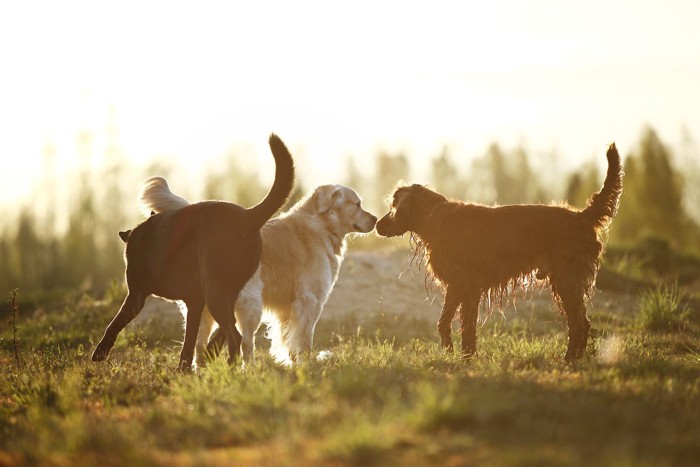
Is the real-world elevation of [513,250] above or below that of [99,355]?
above

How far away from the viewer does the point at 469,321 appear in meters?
7.96

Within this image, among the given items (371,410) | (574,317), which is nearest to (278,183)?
(371,410)

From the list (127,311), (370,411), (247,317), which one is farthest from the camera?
(247,317)

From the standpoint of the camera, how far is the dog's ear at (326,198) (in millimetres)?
9117

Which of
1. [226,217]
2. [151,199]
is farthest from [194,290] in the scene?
[151,199]

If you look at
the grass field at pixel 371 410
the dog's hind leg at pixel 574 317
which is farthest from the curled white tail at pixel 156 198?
the dog's hind leg at pixel 574 317

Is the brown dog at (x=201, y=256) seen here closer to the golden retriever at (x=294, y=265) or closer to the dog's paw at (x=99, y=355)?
the dog's paw at (x=99, y=355)

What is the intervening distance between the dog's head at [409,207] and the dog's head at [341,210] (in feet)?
1.80

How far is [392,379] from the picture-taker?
5934mm

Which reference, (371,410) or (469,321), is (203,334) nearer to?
(469,321)

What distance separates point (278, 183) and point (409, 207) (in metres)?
2.27

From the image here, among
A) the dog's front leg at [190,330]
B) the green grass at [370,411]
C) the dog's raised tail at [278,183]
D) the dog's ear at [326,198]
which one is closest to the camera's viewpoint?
the green grass at [370,411]

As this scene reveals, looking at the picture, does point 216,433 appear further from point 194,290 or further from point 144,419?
point 194,290

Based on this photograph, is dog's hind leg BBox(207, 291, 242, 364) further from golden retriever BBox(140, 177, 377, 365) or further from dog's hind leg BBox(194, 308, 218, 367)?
dog's hind leg BBox(194, 308, 218, 367)
